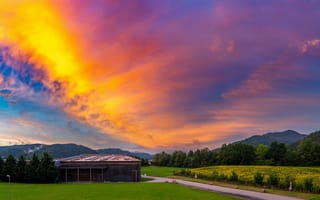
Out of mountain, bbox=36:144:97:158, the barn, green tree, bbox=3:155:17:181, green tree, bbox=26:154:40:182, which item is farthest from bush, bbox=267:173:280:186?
mountain, bbox=36:144:97:158

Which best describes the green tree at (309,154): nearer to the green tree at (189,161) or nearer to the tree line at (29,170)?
the green tree at (189,161)

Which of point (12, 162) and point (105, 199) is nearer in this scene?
point (105, 199)

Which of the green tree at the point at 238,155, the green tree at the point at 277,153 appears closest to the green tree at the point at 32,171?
the green tree at the point at 238,155

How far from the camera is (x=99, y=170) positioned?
7300cm

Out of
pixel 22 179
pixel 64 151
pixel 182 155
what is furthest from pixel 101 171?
pixel 64 151

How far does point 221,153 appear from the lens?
4481 inches

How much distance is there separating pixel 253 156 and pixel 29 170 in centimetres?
6411

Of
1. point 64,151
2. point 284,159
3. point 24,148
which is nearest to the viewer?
point 284,159

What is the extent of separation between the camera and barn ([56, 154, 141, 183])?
72062mm

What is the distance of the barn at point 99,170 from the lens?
72062 millimetres

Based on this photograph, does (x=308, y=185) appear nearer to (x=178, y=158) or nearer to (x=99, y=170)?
(x=99, y=170)

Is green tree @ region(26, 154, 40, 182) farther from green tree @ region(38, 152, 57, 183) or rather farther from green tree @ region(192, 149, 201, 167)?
green tree @ region(192, 149, 201, 167)

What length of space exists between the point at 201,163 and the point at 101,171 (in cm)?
4875

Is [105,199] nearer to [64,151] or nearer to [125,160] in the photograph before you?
[125,160]
